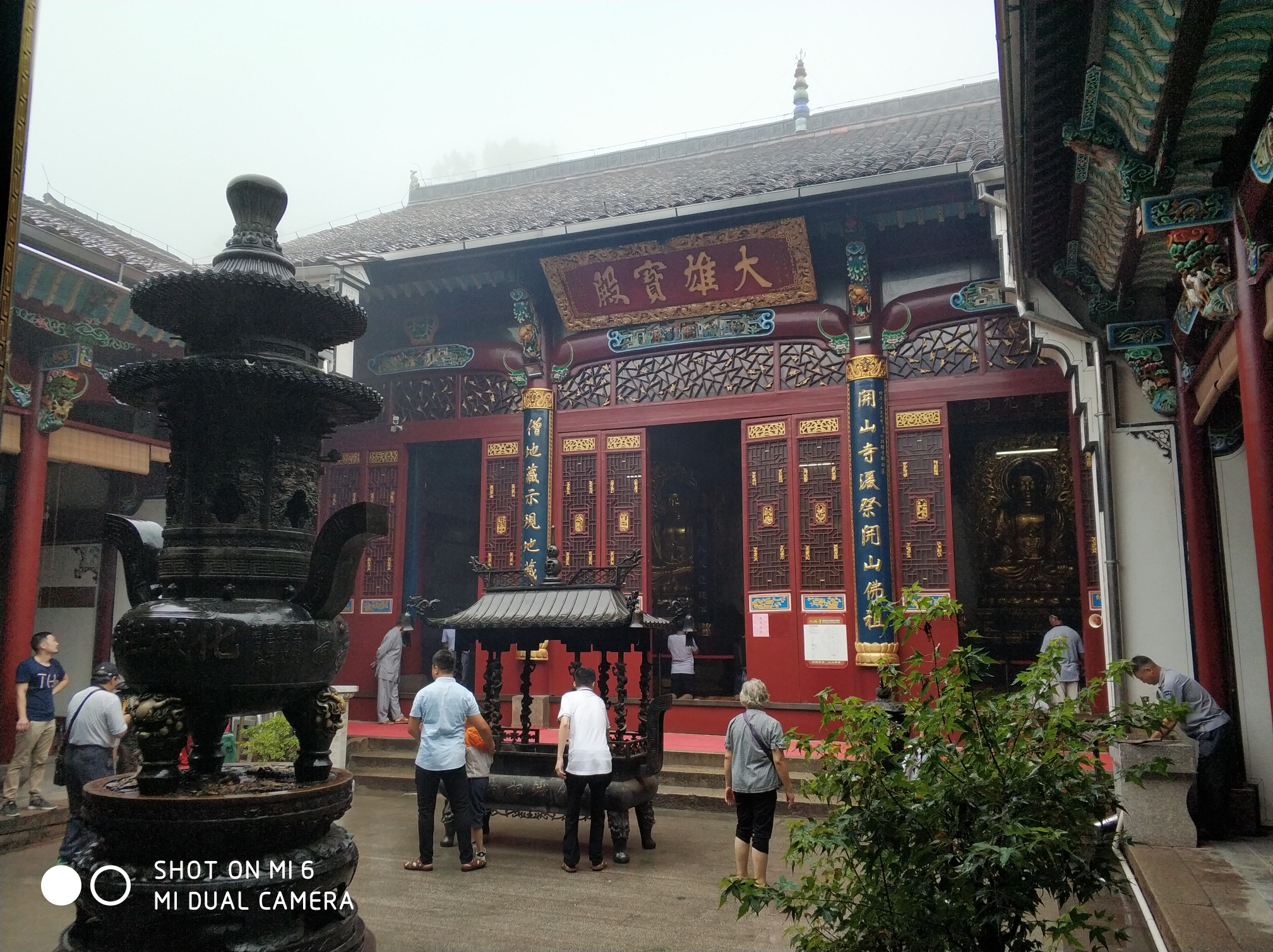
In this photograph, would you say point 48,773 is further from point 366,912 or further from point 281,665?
point 281,665

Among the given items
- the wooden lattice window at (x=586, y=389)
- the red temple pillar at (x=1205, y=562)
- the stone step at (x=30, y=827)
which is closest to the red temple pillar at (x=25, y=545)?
the stone step at (x=30, y=827)

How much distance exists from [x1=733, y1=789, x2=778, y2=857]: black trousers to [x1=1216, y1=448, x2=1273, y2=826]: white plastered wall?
3.66 m

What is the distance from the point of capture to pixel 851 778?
2.76 meters

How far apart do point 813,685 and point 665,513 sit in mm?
5283

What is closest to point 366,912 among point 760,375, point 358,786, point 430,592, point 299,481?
point 299,481

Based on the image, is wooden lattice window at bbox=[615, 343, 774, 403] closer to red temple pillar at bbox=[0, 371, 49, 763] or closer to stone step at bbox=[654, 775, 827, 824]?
stone step at bbox=[654, 775, 827, 824]

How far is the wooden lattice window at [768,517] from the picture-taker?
1043 centimetres

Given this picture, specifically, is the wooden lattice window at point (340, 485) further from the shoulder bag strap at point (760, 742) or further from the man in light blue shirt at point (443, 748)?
the shoulder bag strap at point (760, 742)

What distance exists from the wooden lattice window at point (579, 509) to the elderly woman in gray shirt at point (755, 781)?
19.4 ft

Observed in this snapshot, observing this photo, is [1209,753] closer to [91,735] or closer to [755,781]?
[755,781]

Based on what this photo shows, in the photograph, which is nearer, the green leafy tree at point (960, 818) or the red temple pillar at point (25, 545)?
the green leafy tree at point (960, 818)

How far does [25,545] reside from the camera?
8.88 m

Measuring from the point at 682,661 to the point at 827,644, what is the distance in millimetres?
2777

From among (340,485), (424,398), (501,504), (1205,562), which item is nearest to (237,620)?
(1205,562)
